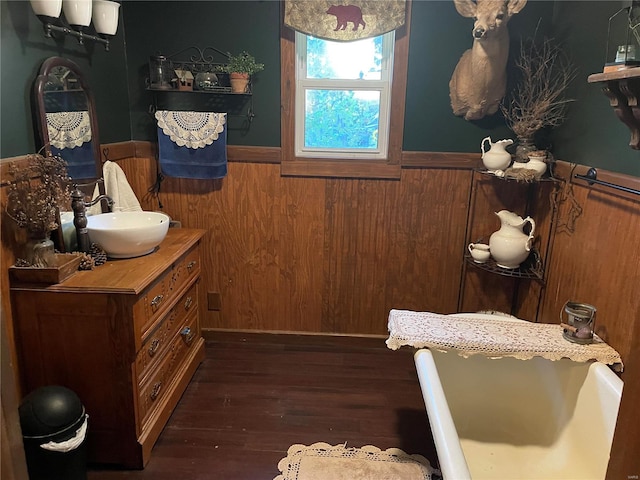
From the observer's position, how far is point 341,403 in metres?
2.67

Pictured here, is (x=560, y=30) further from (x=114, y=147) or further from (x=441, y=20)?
(x=114, y=147)

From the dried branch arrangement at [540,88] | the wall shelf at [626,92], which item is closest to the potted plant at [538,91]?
the dried branch arrangement at [540,88]

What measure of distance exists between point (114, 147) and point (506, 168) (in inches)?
87.0

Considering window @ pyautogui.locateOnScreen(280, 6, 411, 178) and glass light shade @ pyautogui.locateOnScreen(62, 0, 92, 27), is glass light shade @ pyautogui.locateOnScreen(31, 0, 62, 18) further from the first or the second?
window @ pyautogui.locateOnScreen(280, 6, 411, 178)

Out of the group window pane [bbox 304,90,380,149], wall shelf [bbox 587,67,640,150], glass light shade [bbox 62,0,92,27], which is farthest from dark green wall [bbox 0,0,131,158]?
wall shelf [bbox 587,67,640,150]

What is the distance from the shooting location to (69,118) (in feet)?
7.57

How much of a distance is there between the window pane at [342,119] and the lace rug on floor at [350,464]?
1741 mm

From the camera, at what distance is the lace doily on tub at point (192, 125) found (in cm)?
291

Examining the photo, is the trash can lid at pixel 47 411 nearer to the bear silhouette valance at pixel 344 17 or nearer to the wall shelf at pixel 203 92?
the wall shelf at pixel 203 92

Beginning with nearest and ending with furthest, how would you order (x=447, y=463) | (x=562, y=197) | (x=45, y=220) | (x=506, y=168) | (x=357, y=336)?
(x=447, y=463) < (x=45, y=220) < (x=562, y=197) < (x=506, y=168) < (x=357, y=336)

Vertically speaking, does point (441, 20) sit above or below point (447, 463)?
above

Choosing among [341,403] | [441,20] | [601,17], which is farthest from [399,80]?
[341,403]

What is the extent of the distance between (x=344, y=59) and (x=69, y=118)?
1566mm

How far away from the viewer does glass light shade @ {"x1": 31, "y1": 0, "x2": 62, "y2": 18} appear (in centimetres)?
196
